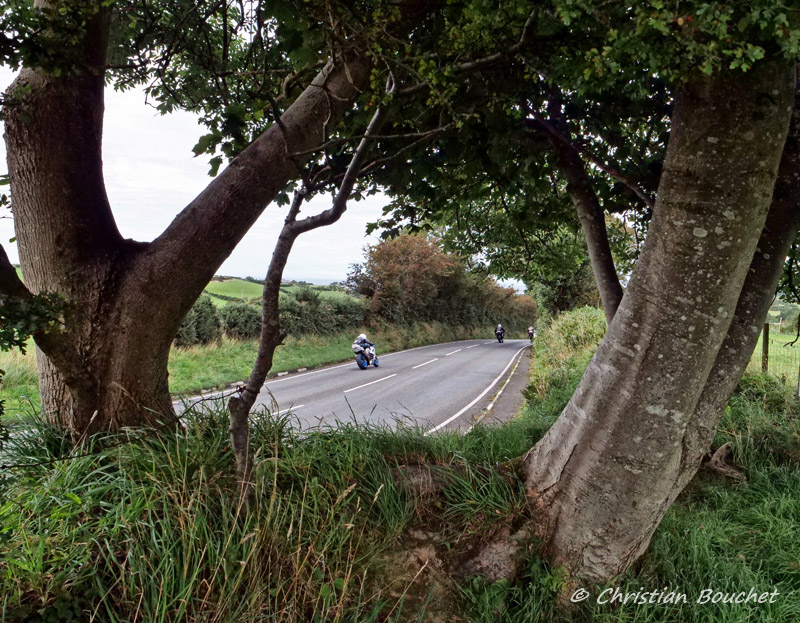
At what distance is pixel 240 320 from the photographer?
15.9 meters

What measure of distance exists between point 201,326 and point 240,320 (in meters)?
1.82

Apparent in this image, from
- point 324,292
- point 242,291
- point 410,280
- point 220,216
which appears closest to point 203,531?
point 220,216

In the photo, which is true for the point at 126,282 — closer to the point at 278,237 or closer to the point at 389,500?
the point at 278,237

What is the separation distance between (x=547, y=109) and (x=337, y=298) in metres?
17.5

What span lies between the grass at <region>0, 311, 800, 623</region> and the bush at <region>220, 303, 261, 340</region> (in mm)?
13334

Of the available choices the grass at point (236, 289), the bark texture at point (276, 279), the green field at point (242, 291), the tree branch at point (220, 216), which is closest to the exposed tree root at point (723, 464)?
the bark texture at point (276, 279)

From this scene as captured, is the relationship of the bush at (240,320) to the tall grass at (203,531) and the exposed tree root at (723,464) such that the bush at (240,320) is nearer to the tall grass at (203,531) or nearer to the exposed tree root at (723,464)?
the tall grass at (203,531)

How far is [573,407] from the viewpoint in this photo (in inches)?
115

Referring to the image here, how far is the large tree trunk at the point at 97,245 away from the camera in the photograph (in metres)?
2.50

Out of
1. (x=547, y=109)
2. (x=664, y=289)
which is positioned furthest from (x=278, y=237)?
(x=547, y=109)

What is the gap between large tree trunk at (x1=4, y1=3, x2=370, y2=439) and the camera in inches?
98.3

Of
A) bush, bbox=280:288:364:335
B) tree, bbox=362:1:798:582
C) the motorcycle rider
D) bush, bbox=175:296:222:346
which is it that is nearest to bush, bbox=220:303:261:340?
bush, bbox=175:296:222:346

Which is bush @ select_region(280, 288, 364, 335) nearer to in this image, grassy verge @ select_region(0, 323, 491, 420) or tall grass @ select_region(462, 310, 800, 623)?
grassy verge @ select_region(0, 323, 491, 420)

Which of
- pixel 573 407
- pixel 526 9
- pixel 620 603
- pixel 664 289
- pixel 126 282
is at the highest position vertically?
pixel 526 9
